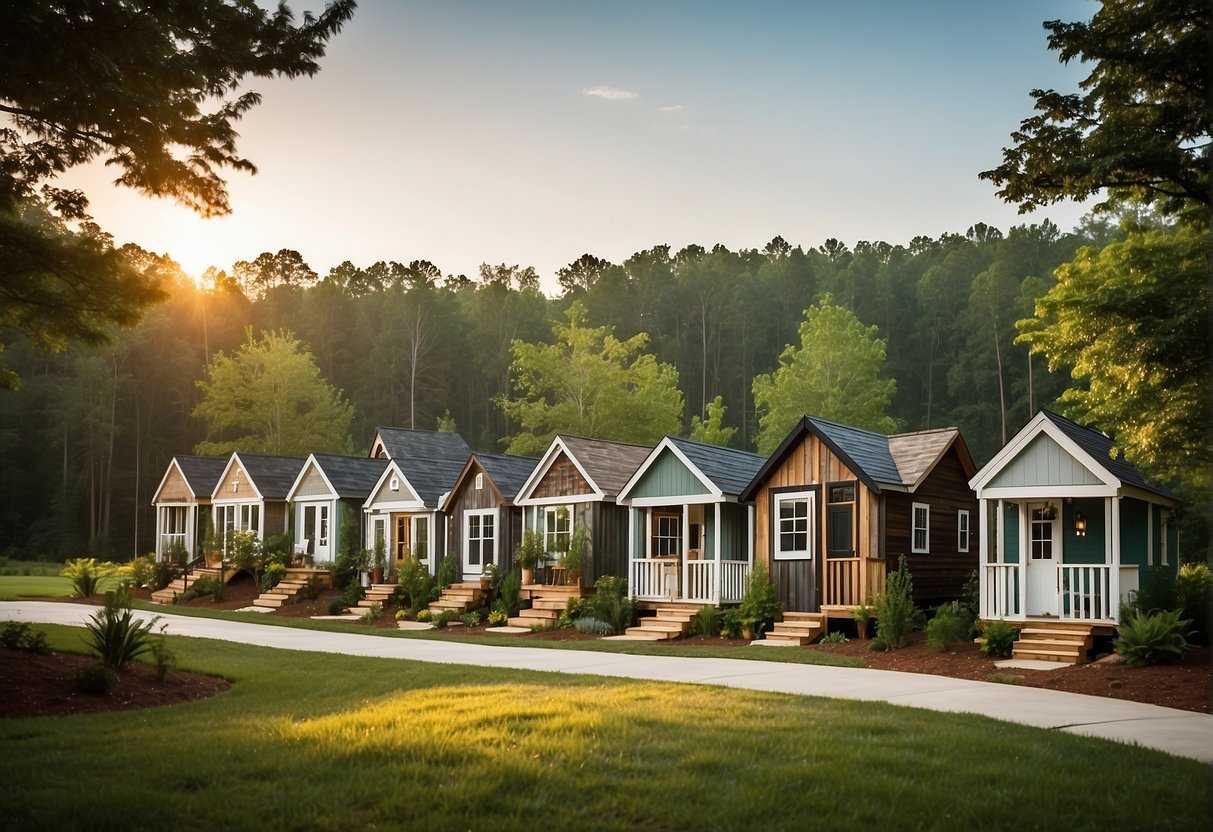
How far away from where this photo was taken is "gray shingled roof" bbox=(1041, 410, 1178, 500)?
19.0m

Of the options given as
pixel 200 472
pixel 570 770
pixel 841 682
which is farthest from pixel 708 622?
pixel 200 472

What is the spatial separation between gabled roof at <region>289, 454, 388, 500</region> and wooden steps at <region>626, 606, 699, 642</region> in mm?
15903

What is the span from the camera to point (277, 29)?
11898mm

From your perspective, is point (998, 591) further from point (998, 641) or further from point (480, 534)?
point (480, 534)

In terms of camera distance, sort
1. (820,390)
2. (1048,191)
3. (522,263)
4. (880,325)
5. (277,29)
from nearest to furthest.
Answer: (277,29) → (1048,191) → (820,390) → (880,325) → (522,263)

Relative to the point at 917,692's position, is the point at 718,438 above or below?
above

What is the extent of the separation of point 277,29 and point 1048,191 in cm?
1066

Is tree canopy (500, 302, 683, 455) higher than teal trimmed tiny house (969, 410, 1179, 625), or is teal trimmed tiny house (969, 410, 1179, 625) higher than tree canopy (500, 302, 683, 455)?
tree canopy (500, 302, 683, 455)

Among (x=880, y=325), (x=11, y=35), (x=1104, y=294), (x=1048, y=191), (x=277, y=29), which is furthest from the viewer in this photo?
(x=880, y=325)

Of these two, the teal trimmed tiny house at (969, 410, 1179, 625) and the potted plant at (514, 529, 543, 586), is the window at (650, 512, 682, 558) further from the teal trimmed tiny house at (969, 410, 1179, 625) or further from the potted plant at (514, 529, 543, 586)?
the teal trimmed tiny house at (969, 410, 1179, 625)

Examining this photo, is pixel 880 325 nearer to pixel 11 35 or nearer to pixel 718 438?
pixel 718 438

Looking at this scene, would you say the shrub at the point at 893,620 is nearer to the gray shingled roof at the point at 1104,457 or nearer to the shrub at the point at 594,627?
the gray shingled roof at the point at 1104,457

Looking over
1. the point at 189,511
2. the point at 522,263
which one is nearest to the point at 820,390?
the point at 189,511

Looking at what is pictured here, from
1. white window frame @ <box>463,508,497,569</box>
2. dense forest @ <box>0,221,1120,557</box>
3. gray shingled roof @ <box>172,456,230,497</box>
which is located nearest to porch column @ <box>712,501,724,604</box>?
white window frame @ <box>463,508,497,569</box>
